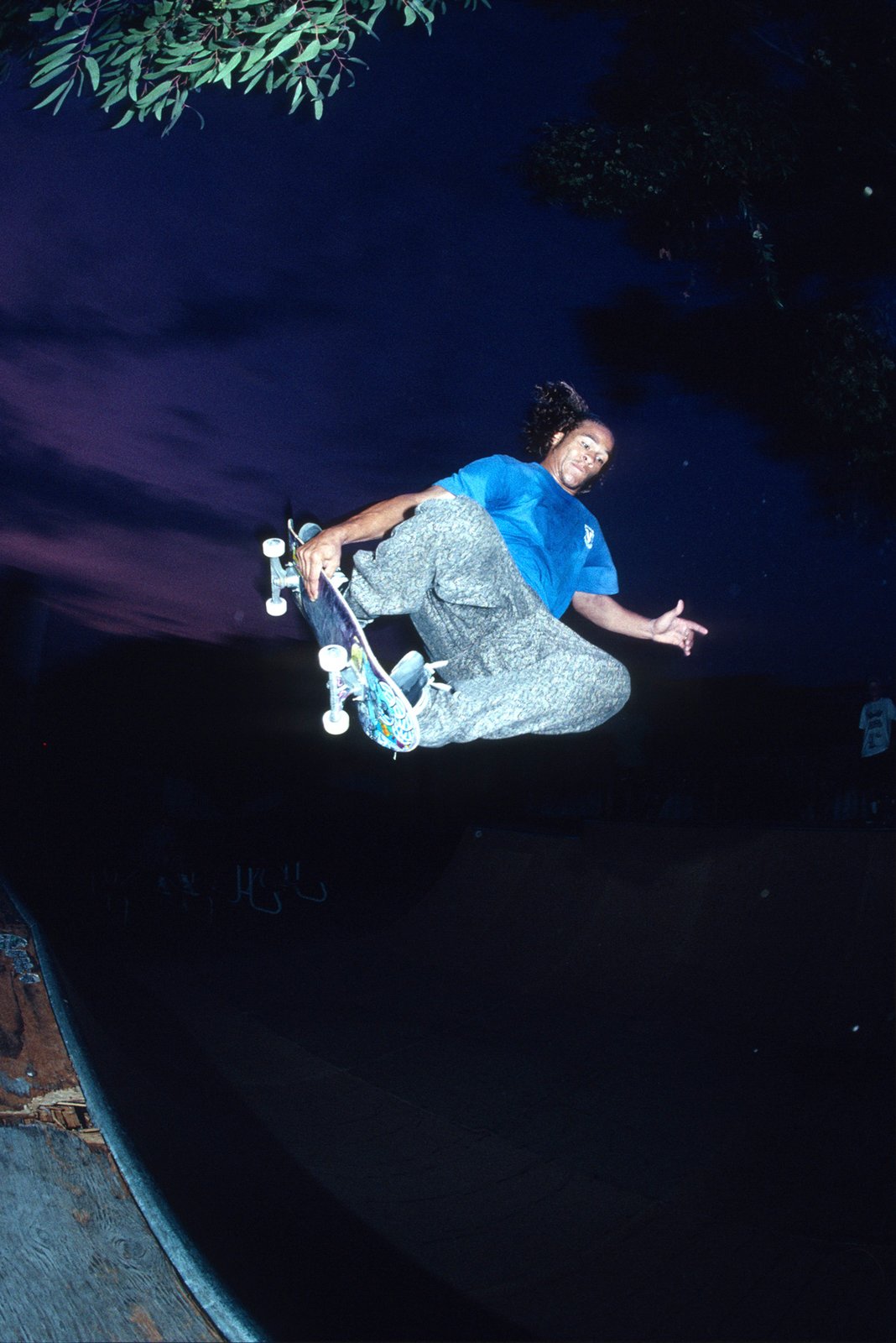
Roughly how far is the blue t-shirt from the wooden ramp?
269 centimetres

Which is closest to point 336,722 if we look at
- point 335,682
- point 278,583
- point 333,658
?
point 335,682

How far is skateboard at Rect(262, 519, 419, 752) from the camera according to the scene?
2936 mm

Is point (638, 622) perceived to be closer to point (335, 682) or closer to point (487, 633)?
point (487, 633)

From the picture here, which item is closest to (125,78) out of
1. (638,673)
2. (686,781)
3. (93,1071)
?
(93,1071)

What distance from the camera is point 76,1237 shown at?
2.24 meters

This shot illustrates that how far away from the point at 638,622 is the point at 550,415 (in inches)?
48.2

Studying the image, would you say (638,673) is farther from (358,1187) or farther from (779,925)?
(358,1187)

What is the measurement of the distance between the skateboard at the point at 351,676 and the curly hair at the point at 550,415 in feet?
4.10

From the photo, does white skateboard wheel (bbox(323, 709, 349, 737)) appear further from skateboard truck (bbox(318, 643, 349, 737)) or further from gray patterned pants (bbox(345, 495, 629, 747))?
gray patterned pants (bbox(345, 495, 629, 747))

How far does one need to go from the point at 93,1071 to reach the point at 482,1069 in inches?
120

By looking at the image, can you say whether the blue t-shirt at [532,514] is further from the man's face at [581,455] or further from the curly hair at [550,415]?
the curly hair at [550,415]

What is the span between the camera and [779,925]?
263 inches

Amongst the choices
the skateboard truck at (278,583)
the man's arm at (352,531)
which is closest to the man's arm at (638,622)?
the man's arm at (352,531)

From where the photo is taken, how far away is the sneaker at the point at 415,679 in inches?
120
